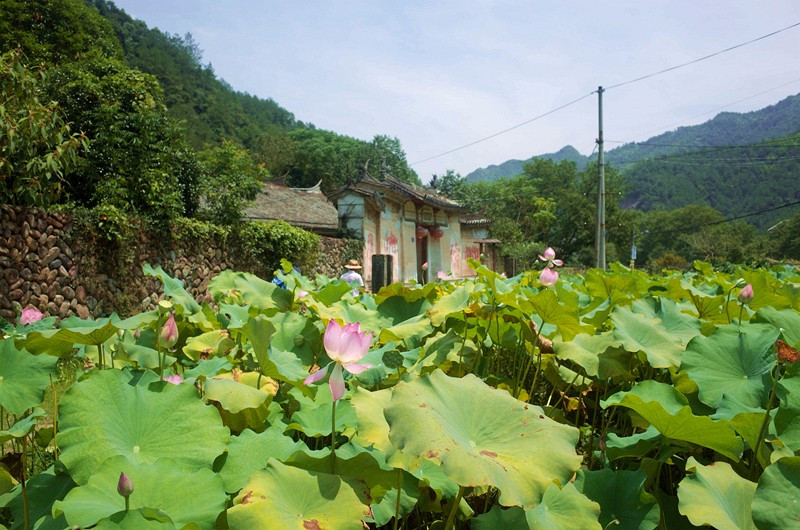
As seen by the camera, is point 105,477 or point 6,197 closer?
point 105,477

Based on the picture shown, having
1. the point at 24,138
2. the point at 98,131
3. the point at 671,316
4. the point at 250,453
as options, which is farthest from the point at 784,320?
the point at 98,131

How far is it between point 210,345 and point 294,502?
0.60 m

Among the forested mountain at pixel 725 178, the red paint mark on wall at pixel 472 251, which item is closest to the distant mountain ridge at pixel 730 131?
the forested mountain at pixel 725 178

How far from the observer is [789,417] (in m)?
0.70

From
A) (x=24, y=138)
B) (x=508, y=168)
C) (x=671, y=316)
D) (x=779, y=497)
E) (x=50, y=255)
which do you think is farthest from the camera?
(x=508, y=168)

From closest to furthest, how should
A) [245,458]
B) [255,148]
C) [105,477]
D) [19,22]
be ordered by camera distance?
[105,477], [245,458], [19,22], [255,148]

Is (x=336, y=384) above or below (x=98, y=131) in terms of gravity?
below

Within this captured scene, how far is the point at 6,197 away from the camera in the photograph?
5.64 m

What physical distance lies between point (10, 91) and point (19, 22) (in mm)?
10768

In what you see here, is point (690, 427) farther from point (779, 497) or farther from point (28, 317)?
point (28, 317)

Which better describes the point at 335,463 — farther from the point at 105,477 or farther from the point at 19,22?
the point at 19,22

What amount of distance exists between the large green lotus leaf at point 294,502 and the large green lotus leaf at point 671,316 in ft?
2.66

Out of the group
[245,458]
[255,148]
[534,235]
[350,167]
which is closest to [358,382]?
[245,458]

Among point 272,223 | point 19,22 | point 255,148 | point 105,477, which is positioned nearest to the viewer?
point 105,477
